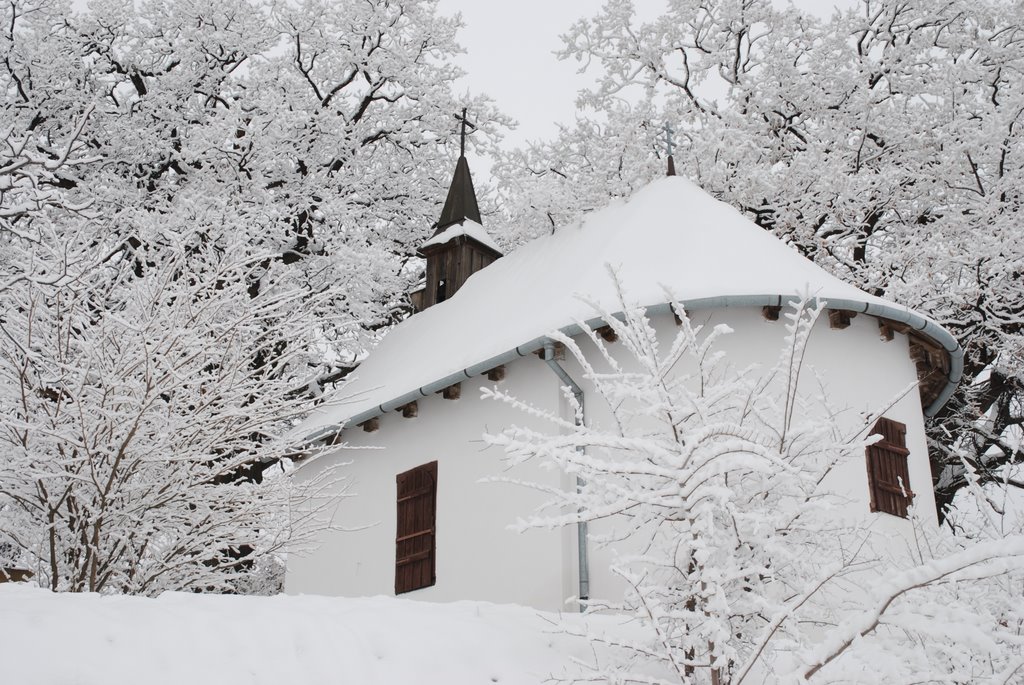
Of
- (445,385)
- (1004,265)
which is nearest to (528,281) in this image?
(445,385)

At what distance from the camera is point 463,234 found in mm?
16656

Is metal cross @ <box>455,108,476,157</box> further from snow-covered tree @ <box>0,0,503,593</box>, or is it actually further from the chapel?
the chapel

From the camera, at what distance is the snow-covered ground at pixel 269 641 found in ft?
17.7

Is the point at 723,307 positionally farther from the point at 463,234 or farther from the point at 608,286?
the point at 463,234

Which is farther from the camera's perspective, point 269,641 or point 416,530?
point 416,530

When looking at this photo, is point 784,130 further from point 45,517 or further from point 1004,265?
point 45,517

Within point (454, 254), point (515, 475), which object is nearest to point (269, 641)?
point (515, 475)

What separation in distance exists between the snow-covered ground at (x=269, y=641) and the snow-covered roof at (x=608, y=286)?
2.90 meters

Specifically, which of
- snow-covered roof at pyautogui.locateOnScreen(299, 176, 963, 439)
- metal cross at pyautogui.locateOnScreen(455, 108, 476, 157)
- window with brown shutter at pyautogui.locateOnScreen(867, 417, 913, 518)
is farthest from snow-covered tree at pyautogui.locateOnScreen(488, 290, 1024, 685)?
metal cross at pyautogui.locateOnScreen(455, 108, 476, 157)

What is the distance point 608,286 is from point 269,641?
5.62 metres

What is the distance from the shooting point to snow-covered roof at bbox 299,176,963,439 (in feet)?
33.1

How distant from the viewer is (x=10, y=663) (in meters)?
5.16

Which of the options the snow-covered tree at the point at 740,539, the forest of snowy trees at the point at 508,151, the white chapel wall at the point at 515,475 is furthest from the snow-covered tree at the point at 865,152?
the snow-covered tree at the point at 740,539

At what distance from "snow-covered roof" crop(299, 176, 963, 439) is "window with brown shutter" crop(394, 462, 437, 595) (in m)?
0.86
